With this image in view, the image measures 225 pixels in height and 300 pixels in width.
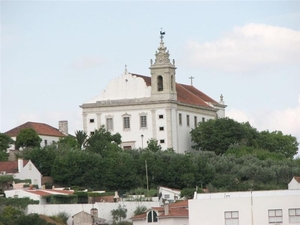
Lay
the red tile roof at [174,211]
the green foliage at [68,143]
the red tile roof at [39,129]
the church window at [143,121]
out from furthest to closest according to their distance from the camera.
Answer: the red tile roof at [39,129], the church window at [143,121], the green foliage at [68,143], the red tile roof at [174,211]

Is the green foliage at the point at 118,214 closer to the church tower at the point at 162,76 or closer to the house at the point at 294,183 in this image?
the house at the point at 294,183

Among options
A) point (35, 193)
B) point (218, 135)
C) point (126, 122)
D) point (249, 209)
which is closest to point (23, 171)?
point (35, 193)

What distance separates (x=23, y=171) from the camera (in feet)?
392

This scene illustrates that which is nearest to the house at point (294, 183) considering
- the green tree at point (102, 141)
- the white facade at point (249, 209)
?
the green tree at point (102, 141)

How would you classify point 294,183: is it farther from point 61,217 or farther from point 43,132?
point 43,132

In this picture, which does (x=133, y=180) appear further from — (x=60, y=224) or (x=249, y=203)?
(x=249, y=203)

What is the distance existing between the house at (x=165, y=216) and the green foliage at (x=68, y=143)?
115ft

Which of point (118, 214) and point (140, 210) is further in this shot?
point (140, 210)

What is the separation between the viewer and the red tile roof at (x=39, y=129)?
144 meters

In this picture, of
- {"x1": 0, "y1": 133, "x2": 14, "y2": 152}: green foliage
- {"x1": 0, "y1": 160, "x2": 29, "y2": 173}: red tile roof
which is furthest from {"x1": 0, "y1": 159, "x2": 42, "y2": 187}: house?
{"x1": 0, "y1": 133, "x2": 14, "y2": 152}: green foliage

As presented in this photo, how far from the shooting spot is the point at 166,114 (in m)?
141

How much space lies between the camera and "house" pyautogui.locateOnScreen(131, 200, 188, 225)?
91.4 meters

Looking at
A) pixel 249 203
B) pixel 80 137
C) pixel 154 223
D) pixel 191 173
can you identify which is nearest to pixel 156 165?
pixel 191 173

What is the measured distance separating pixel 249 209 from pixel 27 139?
63.9 meters
